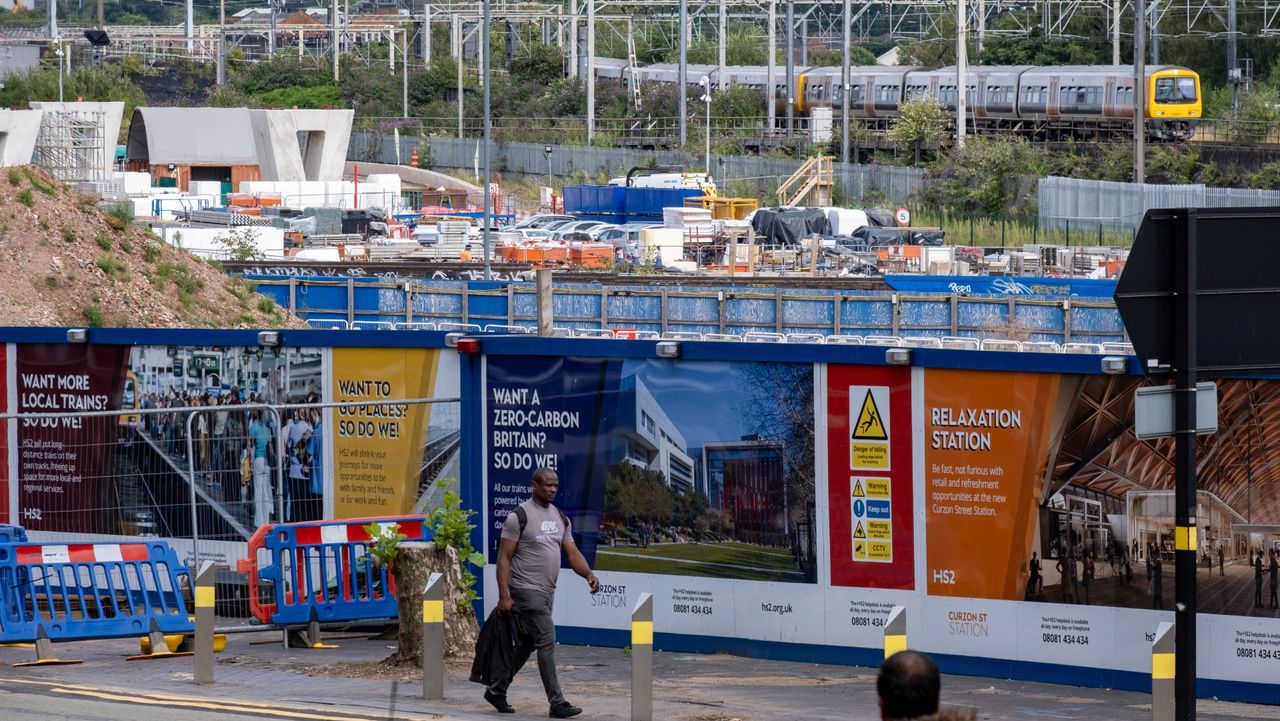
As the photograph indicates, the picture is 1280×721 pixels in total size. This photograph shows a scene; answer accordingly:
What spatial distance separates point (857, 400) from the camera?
494 inches

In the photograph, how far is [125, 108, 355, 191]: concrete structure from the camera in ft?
258

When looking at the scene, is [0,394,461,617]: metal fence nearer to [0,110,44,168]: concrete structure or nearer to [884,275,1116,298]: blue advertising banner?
[884,275,1116,298]: blue advertising banner

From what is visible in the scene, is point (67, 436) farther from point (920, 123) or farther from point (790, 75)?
point (790, 75)

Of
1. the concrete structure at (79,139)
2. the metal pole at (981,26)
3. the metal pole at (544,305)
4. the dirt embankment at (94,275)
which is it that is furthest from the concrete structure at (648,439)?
the metal pole at (981,26)

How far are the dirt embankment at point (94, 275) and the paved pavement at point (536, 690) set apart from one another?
40.1ft

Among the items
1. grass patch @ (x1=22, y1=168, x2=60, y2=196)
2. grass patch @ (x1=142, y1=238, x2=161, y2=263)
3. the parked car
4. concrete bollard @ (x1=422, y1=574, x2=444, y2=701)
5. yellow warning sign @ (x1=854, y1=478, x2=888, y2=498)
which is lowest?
concrete bollard @ (x1=422, y1=574, x2=444, y2=701)

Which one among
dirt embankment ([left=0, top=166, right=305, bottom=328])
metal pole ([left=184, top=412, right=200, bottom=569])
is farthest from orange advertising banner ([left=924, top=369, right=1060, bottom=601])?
dirt embankment ([left=0, top=166, right=305, bottom=328])

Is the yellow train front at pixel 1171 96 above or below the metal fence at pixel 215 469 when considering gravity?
above

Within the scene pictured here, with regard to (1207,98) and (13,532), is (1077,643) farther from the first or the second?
(1207,98)

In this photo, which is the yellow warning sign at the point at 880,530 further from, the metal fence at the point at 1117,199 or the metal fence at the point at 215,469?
the metal fence at the point at 1117,199

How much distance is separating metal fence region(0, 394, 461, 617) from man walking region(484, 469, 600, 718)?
12.8 feet

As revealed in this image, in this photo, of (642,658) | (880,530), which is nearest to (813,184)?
(880,530)

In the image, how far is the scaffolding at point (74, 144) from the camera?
72125mm

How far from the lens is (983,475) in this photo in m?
12.1
